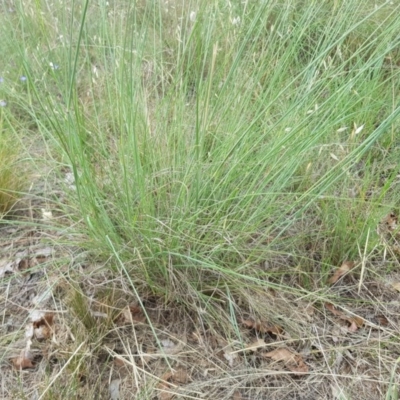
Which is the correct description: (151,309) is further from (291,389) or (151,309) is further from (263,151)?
(263,151)

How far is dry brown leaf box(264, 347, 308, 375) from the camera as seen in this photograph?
1.33 meters

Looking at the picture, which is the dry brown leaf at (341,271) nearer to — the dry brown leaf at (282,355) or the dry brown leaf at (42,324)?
the dry brown leaf at (282,355)

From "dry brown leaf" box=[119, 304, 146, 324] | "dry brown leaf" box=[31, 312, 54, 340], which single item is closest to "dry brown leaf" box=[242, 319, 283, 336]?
"dry brown leaf" box=[119, 304, 146, 324]

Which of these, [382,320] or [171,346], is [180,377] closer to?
[171,346]

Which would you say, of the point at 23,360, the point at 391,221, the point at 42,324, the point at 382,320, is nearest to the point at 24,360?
the point at 23,360

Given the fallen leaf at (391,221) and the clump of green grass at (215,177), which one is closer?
the clump of green grass at (215,177)

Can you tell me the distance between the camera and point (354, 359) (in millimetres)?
1372

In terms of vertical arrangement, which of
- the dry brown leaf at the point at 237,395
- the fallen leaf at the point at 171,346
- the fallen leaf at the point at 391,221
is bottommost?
the fallen leaf at the point at 171,346

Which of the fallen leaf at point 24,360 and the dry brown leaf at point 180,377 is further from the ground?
the dry brown leaf at point 180,377

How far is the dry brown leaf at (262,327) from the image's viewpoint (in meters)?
1.40

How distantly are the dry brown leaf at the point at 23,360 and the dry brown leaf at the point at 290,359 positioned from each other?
2.38 feet

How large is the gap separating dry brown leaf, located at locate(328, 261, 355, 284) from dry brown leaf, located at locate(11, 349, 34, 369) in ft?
3.39

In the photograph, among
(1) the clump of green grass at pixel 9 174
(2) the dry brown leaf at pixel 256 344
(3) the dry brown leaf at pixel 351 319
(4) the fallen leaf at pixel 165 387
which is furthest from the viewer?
(1) the clump of green grass at pixel 9 174

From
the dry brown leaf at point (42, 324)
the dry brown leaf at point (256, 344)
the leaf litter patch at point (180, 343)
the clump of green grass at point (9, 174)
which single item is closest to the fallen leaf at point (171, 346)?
the leaf litter patch at point (180, 343)
